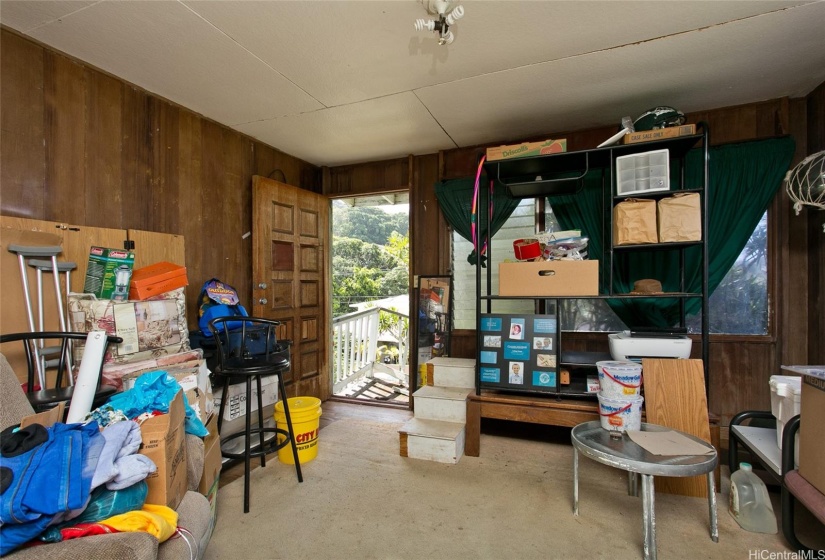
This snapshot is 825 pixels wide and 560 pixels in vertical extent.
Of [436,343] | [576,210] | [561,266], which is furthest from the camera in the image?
[436,343]

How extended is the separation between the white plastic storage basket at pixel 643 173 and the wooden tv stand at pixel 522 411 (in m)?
1.42

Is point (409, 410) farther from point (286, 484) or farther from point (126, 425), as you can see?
point (126, 425)

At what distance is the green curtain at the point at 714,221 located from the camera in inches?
103

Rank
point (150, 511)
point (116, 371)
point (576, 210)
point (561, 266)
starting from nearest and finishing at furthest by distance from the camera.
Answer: point (150, 511) → point (116, 371) → point (561, 266) → point (576, 210)

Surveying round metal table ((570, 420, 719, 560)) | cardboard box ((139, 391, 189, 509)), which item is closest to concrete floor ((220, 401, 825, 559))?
round metal table ((570, 420, 719, 560))

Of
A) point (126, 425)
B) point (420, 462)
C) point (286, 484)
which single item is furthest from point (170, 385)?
point (420, 462)

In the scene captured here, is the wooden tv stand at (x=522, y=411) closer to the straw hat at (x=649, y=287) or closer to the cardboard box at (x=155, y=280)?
the straw hat at (x=649, y=287)

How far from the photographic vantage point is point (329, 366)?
4.04m

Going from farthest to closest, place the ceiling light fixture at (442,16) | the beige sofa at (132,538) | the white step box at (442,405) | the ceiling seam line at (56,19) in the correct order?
the white step box at (442,405)
the ceiling seam line at (56,19)
the ceiling light fixture at (442,16)
the beige sofa at (132,538)

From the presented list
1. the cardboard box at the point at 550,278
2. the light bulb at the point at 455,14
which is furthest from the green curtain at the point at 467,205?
the light bulb at the point at 455,14

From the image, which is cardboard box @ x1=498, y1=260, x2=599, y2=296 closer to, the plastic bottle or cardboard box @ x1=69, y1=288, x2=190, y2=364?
the plastic bottle

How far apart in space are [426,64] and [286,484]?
2.66 metres

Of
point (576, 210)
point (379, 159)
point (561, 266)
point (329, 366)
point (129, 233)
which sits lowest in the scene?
point (329, 366)

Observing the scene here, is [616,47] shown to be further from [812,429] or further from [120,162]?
[120,162]
